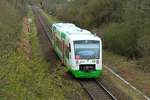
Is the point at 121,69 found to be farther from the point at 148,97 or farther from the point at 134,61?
the point at 148,97

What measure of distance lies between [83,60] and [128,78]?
123 inches

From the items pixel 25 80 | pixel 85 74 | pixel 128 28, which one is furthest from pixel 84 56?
pixel 25 80

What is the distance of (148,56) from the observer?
2791 cm

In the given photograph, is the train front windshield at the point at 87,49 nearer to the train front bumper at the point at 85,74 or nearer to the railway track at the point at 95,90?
the train front bumper at the point at 85,74

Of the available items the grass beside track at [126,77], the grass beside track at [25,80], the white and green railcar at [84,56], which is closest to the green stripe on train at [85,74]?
the white and green railcar at [84,56]

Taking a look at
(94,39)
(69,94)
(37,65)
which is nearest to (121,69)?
(94,39)

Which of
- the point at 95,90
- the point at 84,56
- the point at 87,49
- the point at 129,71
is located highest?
the point at 87,49

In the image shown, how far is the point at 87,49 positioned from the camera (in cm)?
2447

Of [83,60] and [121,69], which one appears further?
[121,69]

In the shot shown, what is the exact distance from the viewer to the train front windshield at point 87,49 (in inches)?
951

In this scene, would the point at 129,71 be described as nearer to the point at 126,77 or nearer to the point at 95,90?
the point at 126,77

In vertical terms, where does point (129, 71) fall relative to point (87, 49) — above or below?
below

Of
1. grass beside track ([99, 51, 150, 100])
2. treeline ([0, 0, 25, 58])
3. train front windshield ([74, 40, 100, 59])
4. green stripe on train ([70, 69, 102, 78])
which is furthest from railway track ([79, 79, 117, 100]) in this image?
treeline ([0, 0, 25, 58])

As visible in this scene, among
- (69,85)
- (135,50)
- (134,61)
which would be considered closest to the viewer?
(69,85)
